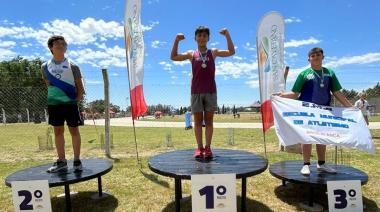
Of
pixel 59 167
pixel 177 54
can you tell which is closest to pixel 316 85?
pixel 177 54

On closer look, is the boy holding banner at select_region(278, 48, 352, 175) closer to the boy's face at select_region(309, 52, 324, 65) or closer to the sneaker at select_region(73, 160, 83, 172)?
the boy's face at select_region(309, 52, 324, 65)

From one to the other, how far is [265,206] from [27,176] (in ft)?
9.93

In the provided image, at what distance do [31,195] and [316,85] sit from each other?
3640 mm

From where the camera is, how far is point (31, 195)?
3.86 m

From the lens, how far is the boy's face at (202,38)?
15.7 feet

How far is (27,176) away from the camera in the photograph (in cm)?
446

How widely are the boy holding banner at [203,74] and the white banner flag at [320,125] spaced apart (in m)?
0.91

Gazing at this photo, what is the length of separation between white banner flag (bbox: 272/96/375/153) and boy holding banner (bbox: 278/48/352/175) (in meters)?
0.14

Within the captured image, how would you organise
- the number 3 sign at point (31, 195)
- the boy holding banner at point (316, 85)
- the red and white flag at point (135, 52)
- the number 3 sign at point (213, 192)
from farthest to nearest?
the red and white flag at point (135, 52) → the boy holding banner at point (316, 85) → the number 3 sign at point (31, 195) → the number 3 sign at point (213, 192)

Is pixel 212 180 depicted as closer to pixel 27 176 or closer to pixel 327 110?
pixel 327 110

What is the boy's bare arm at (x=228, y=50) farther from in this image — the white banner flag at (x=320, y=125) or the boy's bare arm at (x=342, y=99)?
the boy's bare arm at (x=342, y=99)

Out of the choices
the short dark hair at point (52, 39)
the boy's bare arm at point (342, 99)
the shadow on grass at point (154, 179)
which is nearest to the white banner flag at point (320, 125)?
the boy's bare arm at point (342, 99)

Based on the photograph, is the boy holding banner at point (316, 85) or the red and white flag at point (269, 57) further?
the red and white flag at point (269, 57)

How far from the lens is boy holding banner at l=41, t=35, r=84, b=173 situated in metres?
4.66
